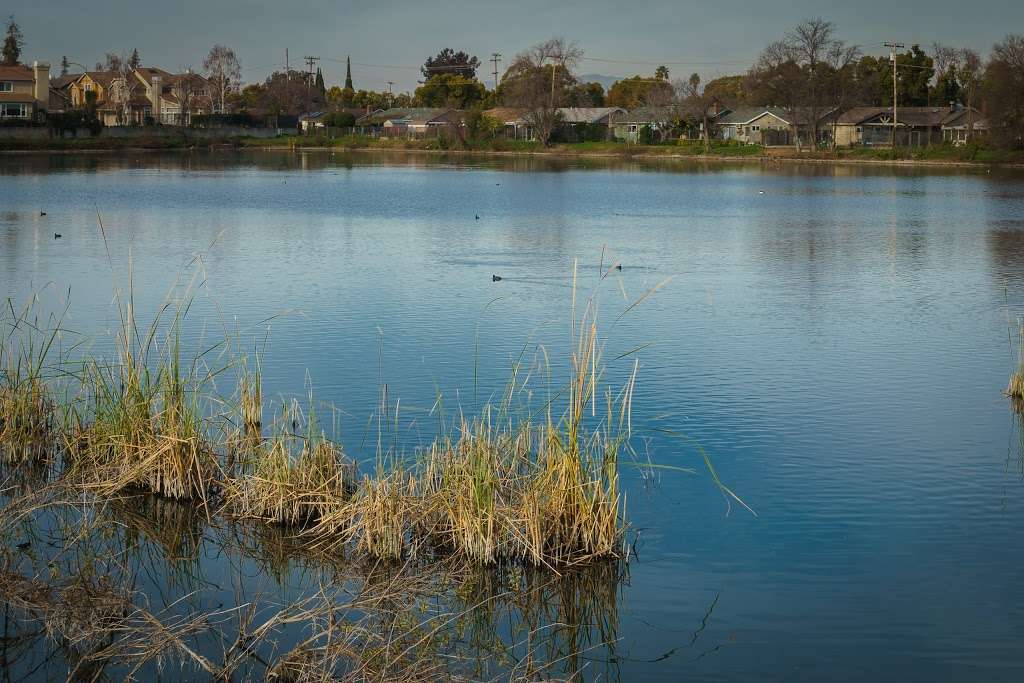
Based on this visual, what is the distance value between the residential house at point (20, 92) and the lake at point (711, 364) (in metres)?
64.9

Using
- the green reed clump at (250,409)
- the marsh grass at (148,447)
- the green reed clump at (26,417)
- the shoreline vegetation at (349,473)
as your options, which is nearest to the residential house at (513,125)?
the green reed clump at (250,409)

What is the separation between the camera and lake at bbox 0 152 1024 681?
303 inches

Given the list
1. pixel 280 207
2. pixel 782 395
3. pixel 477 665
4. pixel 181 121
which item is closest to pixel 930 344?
pixel 782 395

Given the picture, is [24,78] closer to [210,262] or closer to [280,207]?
[280,207]

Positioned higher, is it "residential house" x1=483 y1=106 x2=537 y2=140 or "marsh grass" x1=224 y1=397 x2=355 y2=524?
"residential house" x1=483 y1=106 x2=537 y2=140

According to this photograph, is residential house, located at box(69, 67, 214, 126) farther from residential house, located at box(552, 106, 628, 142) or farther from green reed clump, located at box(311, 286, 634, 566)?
green reed clump, located at box(311, 286, 634, 566)

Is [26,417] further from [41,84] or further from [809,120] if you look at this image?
[41,84]

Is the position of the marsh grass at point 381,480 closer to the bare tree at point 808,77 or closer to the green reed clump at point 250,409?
the green reed clump at point 250,409

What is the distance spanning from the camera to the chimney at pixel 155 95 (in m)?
125

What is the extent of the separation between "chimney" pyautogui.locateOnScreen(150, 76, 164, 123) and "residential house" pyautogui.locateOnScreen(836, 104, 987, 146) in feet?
222

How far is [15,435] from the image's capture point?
1040 cm

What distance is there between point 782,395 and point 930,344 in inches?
165

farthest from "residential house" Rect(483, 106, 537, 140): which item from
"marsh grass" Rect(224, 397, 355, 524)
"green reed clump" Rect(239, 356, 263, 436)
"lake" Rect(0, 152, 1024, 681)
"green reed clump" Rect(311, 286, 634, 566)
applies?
"green reed clump" Rect(311, 286, 634, 566)

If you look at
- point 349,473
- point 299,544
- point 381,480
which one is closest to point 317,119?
point 349,473
